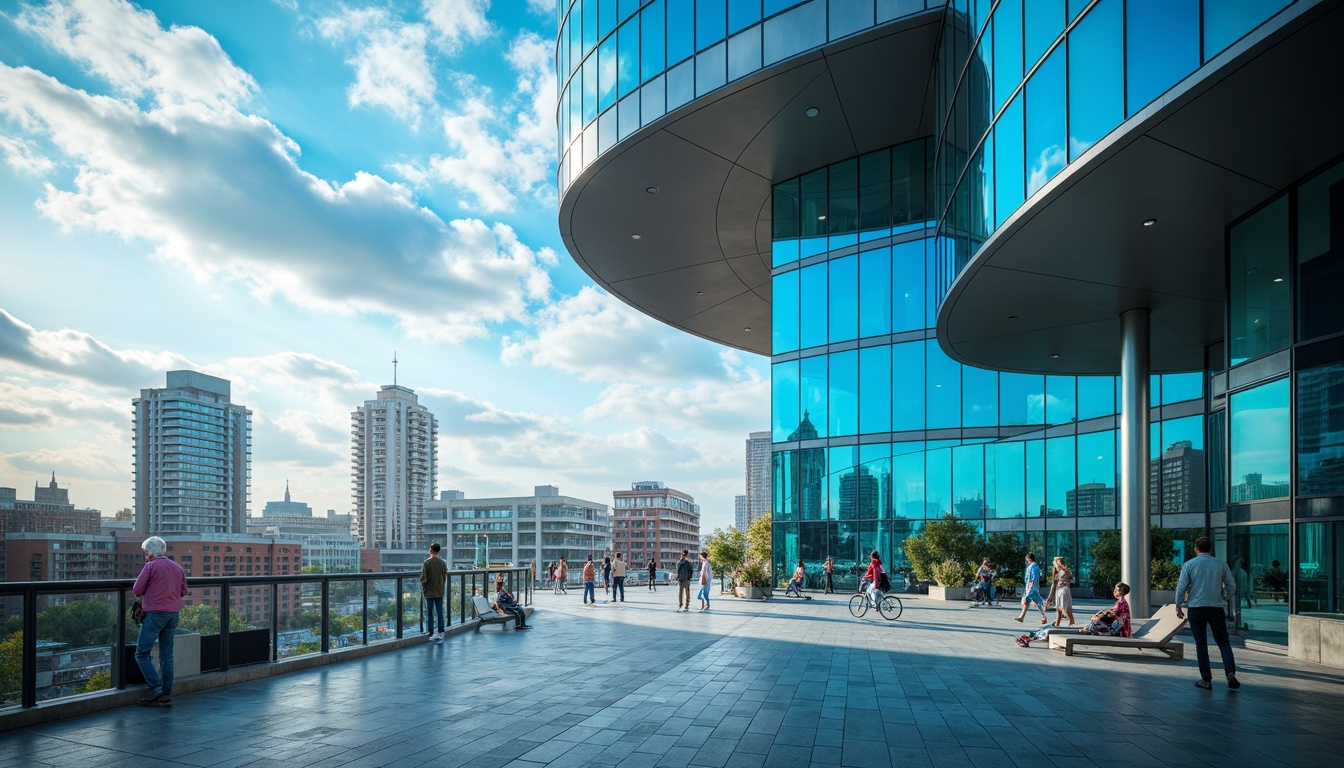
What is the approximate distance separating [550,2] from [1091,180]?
23.9m

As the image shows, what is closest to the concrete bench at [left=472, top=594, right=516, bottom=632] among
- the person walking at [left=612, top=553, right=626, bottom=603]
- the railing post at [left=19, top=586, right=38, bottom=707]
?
the person walking at [left=612, top=553, right=626, bottom=603]

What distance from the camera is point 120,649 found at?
896 cm

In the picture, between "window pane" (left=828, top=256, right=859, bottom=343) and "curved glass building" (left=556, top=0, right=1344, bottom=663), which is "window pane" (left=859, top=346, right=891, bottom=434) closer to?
"curved glass building" (left=556, top=0, right=1344, bottom=663)

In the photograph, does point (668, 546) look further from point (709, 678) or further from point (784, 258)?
point (709, 678)

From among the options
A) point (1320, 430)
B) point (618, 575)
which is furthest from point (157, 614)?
point (618, 575)

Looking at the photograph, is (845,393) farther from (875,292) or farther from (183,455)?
(183,455)

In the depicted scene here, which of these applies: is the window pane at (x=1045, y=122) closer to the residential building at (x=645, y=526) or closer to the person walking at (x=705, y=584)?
the person walking at (x=705, y=584)

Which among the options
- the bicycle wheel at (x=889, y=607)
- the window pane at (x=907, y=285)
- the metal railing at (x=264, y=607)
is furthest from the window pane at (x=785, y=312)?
the metal railing at (x=264, y=607)

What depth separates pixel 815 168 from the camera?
28.2 m

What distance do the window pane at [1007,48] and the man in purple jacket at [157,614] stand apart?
14.0 meters

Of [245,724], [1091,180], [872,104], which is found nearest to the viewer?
[245,724]

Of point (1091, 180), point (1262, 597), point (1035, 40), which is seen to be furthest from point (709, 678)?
point (1035, 40)

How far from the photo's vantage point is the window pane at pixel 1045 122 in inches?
490

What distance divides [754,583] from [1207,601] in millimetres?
17174
